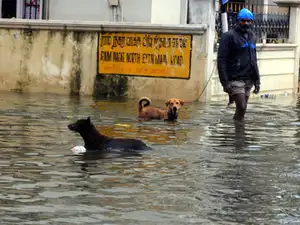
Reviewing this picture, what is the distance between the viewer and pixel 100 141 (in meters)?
10.9

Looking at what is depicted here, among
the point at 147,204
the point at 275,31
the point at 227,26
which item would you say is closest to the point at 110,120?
the point at 227,26

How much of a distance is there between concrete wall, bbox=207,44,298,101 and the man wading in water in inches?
261

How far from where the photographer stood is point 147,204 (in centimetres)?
754

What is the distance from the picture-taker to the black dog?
1073 cm

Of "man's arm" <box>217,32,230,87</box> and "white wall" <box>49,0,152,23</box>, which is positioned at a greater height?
"white wall" <box>49,0,152,23</box>

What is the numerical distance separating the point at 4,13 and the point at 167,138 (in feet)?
41.3

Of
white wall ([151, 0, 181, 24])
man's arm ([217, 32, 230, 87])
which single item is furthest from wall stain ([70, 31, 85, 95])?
man's arm ([217, 32, 230, 87])

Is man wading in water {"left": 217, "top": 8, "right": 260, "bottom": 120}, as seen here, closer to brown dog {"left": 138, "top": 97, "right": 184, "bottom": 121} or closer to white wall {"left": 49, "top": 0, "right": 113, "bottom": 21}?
brown dog {"left": 138, "top": 97, "right": 184, "bottom": 121}

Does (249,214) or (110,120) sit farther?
(110,120)

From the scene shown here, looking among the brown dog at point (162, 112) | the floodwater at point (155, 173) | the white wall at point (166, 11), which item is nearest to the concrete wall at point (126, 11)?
the white wall at point (166, 11)

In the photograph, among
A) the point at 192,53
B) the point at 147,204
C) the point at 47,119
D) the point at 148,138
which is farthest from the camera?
the point at 192,53

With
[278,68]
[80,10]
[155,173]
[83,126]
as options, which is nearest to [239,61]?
[83,126]

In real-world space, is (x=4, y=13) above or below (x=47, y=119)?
above

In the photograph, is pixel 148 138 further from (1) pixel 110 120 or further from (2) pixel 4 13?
(2) pixel 4 13
